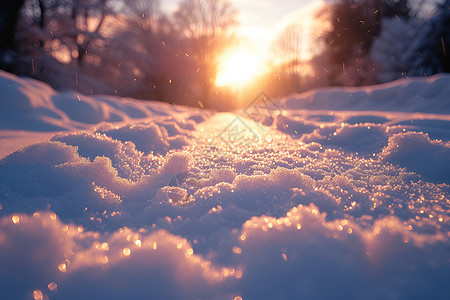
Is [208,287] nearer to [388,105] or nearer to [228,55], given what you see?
[388,105]

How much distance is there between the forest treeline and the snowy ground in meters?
6.18

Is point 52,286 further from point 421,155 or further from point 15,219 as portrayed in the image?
point 421,155

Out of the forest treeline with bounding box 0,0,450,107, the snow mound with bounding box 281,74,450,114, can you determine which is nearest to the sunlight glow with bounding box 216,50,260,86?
the forest treeline with bounding box 0,0,450,107

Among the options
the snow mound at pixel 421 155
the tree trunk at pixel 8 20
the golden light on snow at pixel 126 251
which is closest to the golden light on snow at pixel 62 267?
the golden light on snow at pixel 126 251

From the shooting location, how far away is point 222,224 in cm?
75

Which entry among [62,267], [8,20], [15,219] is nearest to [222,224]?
[62,267]

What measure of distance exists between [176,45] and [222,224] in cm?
1223

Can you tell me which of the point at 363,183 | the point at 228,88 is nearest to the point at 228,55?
the point at 228,88

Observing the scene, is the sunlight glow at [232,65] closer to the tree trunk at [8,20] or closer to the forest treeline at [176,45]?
the forest treeline at [176,45]

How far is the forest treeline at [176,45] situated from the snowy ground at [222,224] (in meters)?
6.18

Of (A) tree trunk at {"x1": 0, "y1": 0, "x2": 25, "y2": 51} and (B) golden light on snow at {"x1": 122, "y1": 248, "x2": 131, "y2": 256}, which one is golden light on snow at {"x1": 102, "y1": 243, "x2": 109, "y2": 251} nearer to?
(B) golden light on snow at {"x1": 122, "y1": 248, "x2": 131, "y2": 256}

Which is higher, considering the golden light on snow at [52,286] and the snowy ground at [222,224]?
the snowy ground at [222,224]

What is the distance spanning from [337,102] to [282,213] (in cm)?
498

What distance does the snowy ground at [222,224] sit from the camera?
0.55 metres
